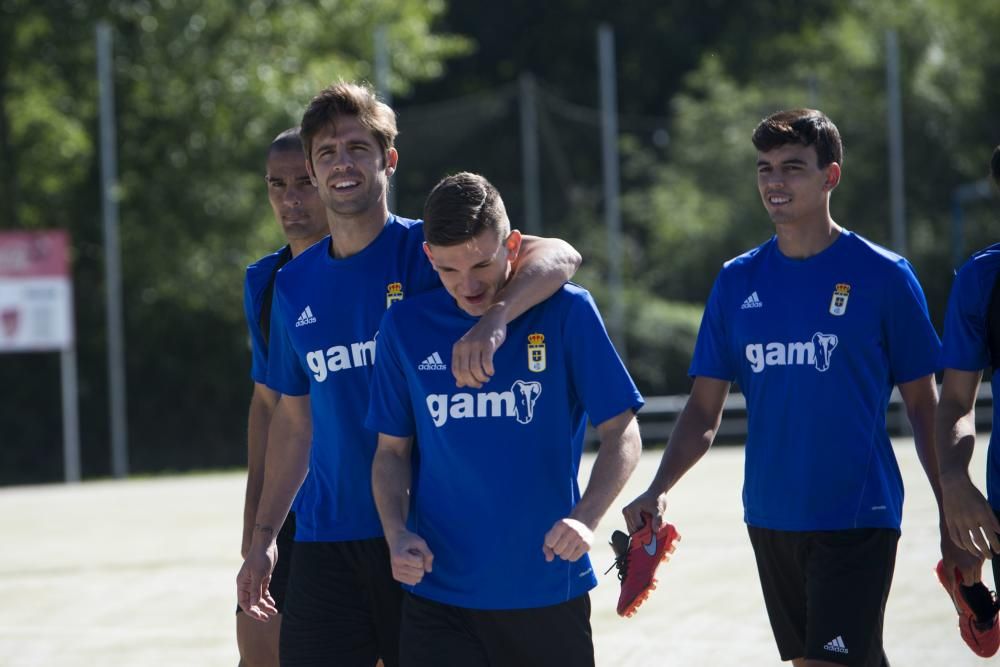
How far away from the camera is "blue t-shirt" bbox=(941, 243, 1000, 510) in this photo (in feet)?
15.2

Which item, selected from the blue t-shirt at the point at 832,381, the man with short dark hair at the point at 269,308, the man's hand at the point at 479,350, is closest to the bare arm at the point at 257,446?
the man with short dark hair at the point at 269,308

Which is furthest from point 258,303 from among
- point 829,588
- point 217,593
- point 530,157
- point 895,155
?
Result: point 530,157

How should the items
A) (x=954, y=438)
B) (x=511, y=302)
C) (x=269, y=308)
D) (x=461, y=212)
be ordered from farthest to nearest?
(x=269, y=308)
(x=954, y=438)
(x=511, y=302)
(x=461, y=212)

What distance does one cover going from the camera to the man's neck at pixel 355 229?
4.79 meters

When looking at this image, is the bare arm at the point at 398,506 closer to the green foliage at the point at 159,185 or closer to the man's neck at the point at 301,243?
the man's neck at the point at 301,243

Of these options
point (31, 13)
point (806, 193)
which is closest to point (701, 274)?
point (31, 13)

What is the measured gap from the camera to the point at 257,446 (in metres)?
5.62

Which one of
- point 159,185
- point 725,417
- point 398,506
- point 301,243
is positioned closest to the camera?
point 398,506

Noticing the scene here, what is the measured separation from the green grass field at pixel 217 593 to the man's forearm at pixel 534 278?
12.1ft

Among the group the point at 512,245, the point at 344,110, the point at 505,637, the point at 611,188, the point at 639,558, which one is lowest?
the point at 505,637

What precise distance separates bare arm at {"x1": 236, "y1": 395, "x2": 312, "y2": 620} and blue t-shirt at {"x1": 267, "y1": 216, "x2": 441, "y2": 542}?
0.12 metres

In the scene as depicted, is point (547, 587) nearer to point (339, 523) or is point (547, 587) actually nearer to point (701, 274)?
point (339, 523)

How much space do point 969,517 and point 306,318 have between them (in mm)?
2049

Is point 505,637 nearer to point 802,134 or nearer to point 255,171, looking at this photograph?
point 802,134
